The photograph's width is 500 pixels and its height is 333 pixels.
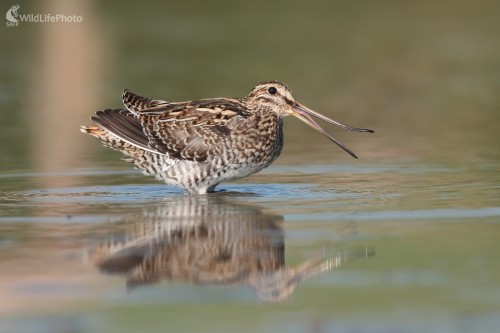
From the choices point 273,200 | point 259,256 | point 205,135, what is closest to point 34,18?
point 205,135

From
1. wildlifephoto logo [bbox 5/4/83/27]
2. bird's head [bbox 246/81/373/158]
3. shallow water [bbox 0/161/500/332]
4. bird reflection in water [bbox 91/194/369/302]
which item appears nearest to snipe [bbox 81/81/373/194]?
bird's head [bbox 246/81/373/158]

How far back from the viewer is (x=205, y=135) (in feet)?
40.1

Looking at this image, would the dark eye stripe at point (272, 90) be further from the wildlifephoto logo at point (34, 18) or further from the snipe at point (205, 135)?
the wildlifephoto logo at point (34, 18)

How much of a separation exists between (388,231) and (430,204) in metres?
1.32

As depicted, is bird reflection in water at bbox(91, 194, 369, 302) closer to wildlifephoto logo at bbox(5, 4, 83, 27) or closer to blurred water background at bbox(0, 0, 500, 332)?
blurred water background at bbox(0, 0, 500, 332)

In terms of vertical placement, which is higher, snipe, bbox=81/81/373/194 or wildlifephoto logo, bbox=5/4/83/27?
wildlifephoto logo, bbox=5/4/83/27

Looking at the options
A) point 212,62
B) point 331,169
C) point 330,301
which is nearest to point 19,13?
point 212,62

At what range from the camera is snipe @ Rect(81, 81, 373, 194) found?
12094 millimetres

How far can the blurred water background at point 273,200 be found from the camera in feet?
24.2

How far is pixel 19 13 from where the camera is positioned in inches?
1083

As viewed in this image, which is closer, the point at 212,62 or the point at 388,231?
the point at 388,231

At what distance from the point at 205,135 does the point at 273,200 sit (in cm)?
123

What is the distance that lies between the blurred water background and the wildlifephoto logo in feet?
5.98

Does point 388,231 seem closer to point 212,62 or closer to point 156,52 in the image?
point 212,62
